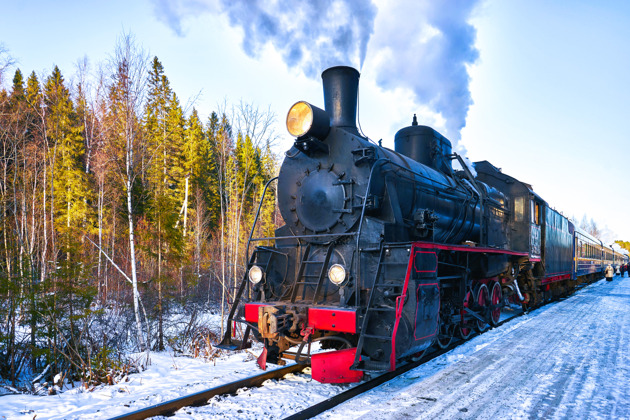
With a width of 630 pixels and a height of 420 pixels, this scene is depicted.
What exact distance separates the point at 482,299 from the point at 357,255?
4826mm

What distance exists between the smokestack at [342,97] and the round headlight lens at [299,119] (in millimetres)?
612

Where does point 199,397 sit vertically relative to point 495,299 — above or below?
below

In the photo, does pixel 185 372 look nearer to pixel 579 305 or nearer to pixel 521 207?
pixel 521 207

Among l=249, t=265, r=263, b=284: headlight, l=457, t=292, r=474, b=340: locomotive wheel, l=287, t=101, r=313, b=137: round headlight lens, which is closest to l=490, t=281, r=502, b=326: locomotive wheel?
l=457, t=292, r=474, b=340: locomotive wheel

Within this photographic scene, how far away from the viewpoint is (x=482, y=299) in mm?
8477

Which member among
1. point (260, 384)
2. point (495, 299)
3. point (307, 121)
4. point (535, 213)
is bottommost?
point (260, 384)

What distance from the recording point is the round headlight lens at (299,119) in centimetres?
564

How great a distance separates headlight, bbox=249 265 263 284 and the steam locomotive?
0.02m

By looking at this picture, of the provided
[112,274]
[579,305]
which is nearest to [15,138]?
[112,274]

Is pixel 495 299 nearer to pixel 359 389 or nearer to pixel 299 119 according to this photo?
pixel 359 389

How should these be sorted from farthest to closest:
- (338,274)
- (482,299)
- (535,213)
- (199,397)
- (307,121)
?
(535,213)
(482,299)
(307,121)
(338,274)
(199,397)

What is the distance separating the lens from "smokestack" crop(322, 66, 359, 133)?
20.3 feet

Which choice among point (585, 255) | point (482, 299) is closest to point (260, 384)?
point (482, 299)

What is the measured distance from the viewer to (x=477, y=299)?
810 cm
